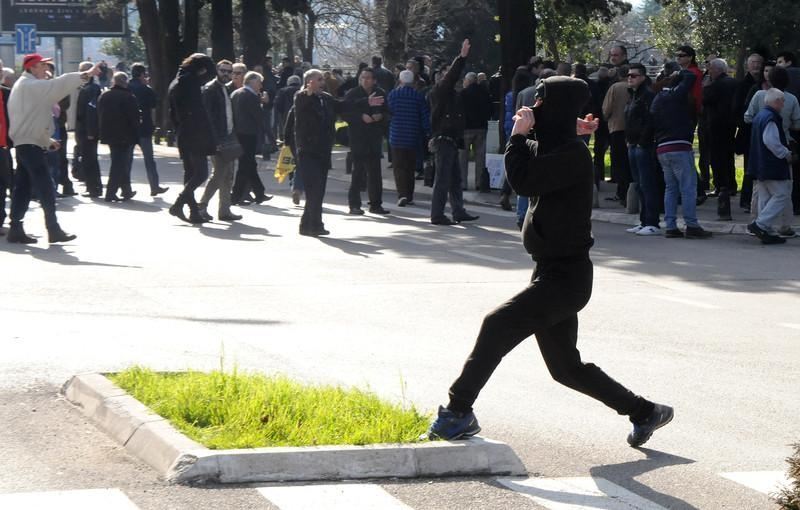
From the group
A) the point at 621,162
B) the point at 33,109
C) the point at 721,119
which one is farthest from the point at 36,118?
the point at 721,119

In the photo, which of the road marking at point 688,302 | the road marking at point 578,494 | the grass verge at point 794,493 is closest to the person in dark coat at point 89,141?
the road marking at point 688,302

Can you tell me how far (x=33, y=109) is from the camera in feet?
47.7

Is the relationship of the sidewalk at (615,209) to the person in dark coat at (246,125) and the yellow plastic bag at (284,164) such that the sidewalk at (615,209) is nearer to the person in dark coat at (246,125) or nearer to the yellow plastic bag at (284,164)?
the yellow plastic bag at (284,164)

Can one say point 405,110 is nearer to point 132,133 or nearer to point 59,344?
point 132,133

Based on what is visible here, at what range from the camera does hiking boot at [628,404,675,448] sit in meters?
6.72

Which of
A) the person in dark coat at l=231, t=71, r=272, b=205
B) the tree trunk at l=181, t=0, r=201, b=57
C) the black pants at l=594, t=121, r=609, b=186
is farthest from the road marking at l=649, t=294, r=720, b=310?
the tree trunk at l=181, t=0, r=201, b=57

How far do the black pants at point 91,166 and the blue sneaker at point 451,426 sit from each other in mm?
15800

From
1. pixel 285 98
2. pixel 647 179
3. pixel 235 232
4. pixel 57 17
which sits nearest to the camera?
pixel 235 232

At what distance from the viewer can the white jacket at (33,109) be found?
14484 mm

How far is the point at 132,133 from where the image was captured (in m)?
20.4

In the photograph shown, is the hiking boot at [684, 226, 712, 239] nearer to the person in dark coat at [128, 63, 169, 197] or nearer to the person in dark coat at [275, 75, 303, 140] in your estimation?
the person in dark coat at [128, 63, 169, 197]

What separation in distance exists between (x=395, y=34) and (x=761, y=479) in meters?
31.4

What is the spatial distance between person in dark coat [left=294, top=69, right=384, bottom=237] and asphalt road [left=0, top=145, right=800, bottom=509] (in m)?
0.44

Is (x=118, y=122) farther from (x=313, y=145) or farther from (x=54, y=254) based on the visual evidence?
(x=54, y=254)
